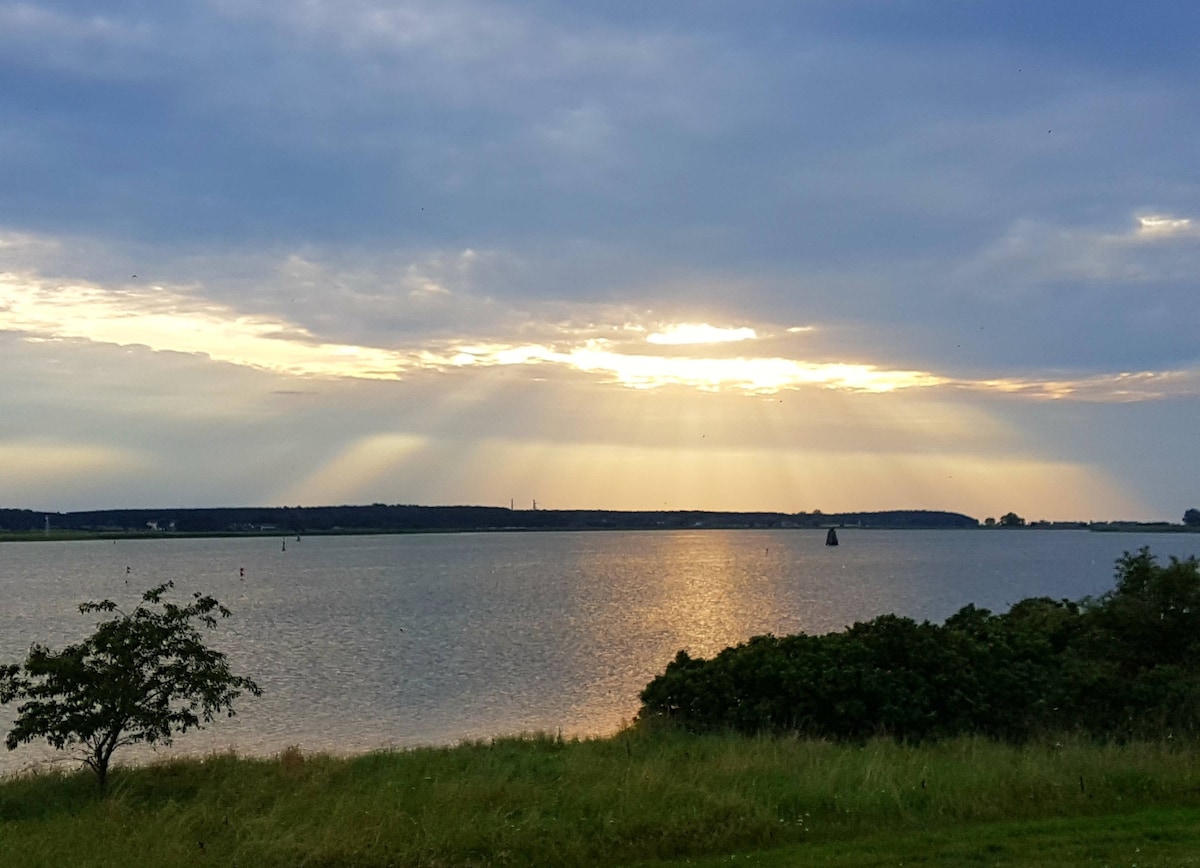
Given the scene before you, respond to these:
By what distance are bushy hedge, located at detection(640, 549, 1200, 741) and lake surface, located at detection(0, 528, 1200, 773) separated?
19.6ft

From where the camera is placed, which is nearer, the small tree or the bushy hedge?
the small tree

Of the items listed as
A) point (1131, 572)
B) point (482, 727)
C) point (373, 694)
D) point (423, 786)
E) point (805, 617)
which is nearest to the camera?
point (423, 786)

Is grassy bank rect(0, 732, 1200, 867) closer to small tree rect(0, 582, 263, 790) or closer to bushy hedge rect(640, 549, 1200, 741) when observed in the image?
small tree rect(0, 582, 263, 790)

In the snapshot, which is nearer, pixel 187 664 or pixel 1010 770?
pixel 1010 770

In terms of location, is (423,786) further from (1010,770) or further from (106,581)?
(106,581)

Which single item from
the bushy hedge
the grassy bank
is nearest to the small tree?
the grassy bank

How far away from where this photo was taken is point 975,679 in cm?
1775

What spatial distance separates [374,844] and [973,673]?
11.2m

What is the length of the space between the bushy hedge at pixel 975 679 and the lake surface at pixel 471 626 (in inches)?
236

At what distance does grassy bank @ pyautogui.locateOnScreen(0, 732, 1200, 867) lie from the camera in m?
10.6

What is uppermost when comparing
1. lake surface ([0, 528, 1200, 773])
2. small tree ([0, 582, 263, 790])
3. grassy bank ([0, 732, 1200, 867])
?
small tree ([0, 582, 263, 790])

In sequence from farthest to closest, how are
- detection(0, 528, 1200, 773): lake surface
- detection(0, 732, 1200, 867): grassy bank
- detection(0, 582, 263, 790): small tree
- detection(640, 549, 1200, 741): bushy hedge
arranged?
detection(0, 528, 1200, 773): lake surface < detection(640, 549, 1200, 741): bushy hedge < detection(0, 582, 263, 790): small tree < detection(0, 732, 1200, 867): grassy bank

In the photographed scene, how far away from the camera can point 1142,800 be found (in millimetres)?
12508

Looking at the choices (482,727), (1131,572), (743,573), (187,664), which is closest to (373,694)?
(482,727)
